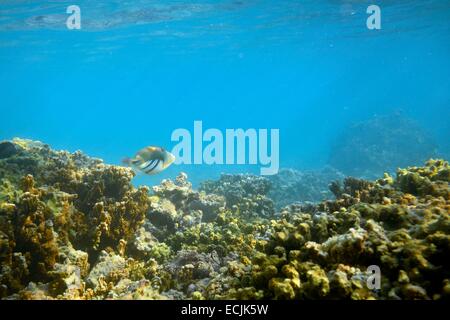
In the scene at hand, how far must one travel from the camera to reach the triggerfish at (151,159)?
223 inches

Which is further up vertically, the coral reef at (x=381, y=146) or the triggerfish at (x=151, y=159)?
the coral reef at (x=381, y=146)

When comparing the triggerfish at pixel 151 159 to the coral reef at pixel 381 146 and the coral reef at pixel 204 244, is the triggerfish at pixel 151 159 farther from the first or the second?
the coral reef at pixel 381 146

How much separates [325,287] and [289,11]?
30.0 metres

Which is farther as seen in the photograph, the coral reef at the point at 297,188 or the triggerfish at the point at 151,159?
the coral reef at the point at 297,188

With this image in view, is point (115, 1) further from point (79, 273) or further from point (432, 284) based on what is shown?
point (432, 284)

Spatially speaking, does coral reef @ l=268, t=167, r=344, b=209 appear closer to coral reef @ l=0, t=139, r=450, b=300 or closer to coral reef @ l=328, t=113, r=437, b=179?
coral reef @ l=0, t=139, r=450, b=300

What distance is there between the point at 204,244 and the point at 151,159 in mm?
2173

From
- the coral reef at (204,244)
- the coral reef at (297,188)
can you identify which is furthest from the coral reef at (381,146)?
the coral reef at (204,244)

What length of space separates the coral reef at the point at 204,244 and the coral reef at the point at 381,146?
82.2ft

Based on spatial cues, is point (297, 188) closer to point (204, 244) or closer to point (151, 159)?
point (204, 244)

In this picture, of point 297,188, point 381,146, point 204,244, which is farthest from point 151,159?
Result: point 381,146

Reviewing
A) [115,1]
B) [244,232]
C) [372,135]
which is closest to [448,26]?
[372,135]

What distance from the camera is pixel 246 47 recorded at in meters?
48.3

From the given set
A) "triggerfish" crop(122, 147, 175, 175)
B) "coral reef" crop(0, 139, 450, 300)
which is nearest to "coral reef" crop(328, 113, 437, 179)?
"coral reef" crop(0, 139, 450, 300)
